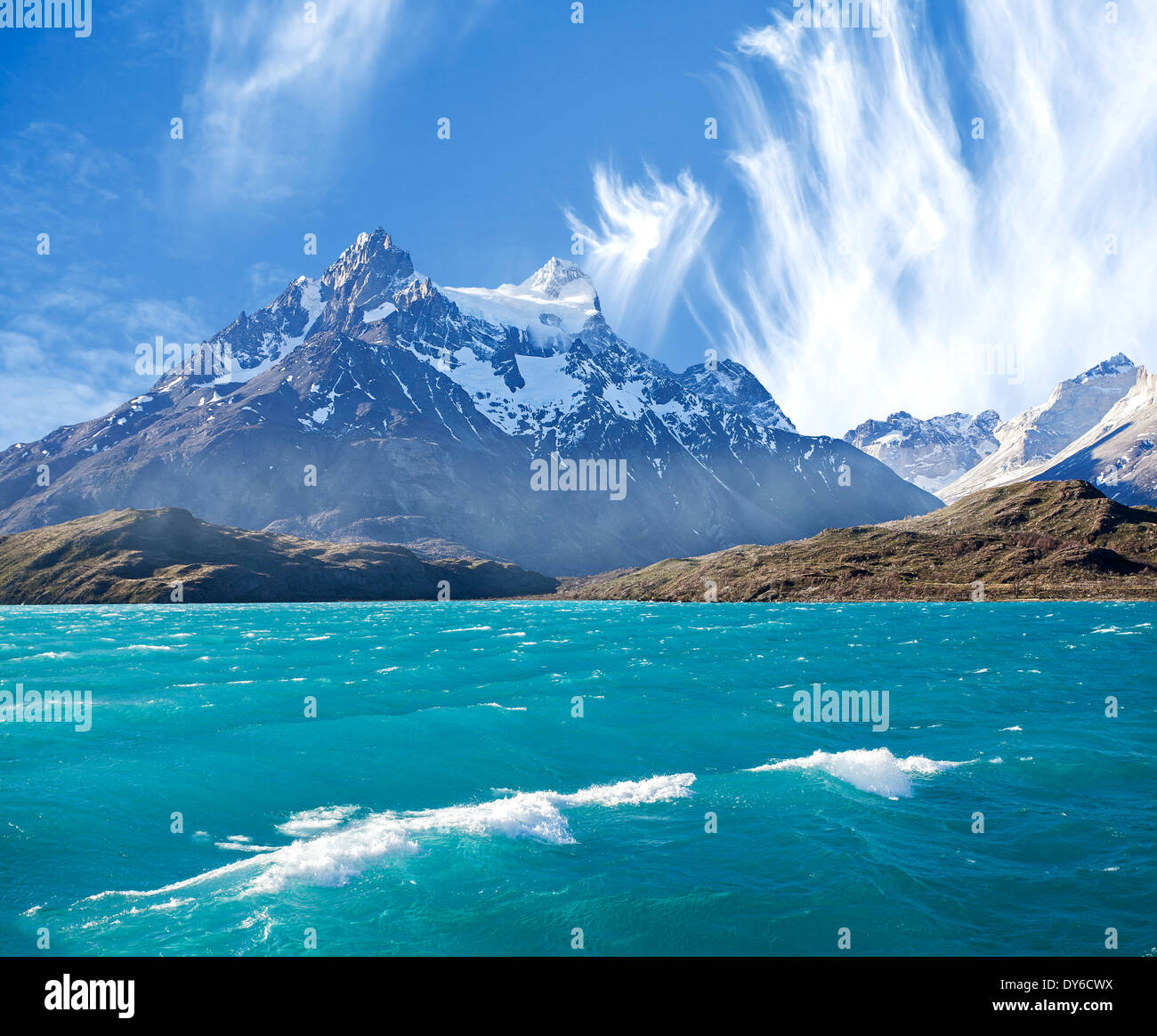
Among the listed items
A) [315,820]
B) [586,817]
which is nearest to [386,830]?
[315,820]

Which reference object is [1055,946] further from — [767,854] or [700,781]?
[700,781]

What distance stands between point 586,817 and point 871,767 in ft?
45.0

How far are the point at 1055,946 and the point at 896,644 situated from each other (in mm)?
71247

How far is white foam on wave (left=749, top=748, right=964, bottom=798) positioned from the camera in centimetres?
2952

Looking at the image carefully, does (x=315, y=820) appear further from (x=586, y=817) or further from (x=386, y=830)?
(x=586, y=817)

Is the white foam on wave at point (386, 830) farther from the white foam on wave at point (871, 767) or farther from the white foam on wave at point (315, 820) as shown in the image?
the white foam on wave at point (871, 767)

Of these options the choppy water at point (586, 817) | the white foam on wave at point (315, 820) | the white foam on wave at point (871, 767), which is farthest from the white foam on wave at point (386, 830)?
the white foam on wave at point (871, 767)

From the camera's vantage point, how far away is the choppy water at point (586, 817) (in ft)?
61.2

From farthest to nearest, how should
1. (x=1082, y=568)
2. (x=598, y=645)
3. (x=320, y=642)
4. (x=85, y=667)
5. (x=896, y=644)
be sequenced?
(x=1082, y=568) → (x=320, y=642) → (x=598, y=645) → (x=896, y=644) → (x=85, y=667)

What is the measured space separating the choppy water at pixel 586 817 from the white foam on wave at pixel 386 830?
5.6 inches

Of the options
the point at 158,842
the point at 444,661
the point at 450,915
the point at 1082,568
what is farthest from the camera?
the point at 1082,568

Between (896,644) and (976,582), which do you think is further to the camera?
(976,582)

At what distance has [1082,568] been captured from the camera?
188750 mm

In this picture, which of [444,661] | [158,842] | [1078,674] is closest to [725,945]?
[158,842]
